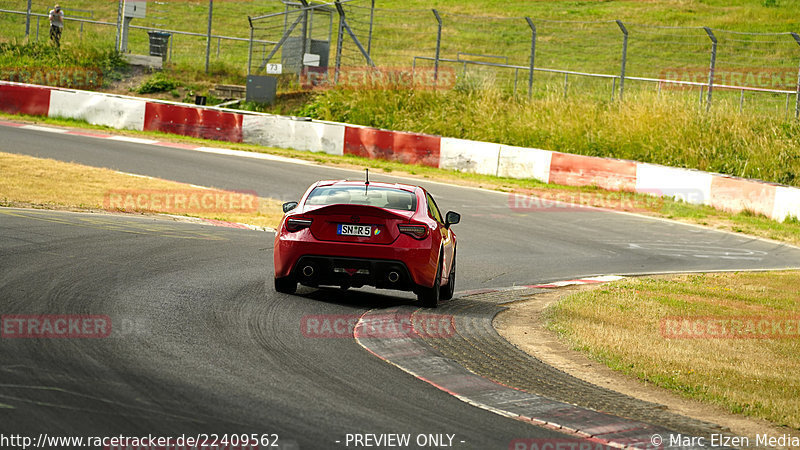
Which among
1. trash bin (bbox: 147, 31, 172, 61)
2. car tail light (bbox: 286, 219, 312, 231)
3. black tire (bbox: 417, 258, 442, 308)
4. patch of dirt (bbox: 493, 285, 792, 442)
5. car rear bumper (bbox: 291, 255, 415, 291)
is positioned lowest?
patch of dirt (bbox: 493, 285, 792, 442)

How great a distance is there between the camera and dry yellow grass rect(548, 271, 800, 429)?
25.0 feet

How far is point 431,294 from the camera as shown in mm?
10164

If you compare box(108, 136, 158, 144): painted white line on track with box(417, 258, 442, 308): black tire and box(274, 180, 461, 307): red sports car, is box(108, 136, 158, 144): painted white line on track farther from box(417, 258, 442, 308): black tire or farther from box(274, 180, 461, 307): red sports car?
box(417, 258, 442, 308): black tire

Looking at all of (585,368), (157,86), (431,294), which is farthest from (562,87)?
(585,368)

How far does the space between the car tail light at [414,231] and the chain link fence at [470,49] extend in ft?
48.7

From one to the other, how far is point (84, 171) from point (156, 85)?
43.8 ft

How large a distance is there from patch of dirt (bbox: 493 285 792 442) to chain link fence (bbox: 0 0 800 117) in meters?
14.2

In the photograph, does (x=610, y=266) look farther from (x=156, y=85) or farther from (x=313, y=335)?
(x=156, y=85)

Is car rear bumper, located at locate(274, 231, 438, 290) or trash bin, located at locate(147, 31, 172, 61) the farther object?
trash bin, located at locate(147, 31, 172, 61)

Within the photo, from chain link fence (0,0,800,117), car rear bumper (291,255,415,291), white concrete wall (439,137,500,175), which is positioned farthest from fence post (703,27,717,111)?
car rear bumper (291,255,415,291)

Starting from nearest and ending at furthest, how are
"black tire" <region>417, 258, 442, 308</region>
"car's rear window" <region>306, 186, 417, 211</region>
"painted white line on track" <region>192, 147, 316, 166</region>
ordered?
"black tire" <region>417, 258, 442, 308</region>
"car's rear window" <region>306, 186, 417, 211</region>
"painted white line on track" <region>192, 147, 316, 166</region>

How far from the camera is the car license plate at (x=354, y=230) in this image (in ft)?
32.3

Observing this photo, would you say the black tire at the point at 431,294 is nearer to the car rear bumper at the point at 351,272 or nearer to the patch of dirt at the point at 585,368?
the car rear bumper at the point at 351,272

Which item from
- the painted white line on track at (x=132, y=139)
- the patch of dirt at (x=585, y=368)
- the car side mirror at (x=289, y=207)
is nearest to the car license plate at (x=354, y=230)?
the car side mirror at (x=289, y=207)
